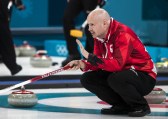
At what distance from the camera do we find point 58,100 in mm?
5883

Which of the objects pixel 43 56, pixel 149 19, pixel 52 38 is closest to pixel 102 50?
pixel 43 56

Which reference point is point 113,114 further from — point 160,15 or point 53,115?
point 160,15

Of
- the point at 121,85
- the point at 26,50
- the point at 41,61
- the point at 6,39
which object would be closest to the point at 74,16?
the point at 41,61

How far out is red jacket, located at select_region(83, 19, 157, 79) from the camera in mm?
4727

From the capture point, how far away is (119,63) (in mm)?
4719

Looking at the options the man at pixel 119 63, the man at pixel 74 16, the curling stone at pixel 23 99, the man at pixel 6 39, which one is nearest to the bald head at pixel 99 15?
the man at pixel 119 63

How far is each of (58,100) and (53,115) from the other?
931mm

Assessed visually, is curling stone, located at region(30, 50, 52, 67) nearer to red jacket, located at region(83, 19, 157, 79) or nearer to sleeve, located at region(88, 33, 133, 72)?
red jacket, located at region(83, 19, 157, 79)

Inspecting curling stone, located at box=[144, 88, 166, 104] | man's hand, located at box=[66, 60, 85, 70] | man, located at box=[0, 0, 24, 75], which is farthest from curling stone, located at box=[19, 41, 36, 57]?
man's hand, located at box=[66, 60, 85, 70]

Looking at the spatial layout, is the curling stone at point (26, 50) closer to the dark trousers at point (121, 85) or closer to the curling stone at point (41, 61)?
the curling stone at point (41, 61)

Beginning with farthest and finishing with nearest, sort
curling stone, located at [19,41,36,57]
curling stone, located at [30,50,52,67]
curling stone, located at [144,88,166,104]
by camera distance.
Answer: curling stone, located at [19,41,36,57] → curling stone, located at [30,50,52,67] → curling stone, located at [144,88,166,104]

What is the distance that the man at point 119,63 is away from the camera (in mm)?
4758

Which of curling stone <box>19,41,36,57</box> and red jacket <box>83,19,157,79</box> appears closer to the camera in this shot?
red jacket <box>83,19,157,79</box>

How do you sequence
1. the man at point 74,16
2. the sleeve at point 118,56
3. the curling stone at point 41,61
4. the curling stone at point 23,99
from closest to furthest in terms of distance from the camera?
the sleeve at point 118,56 → the curling stone at point 23,99 → the man at point 74,16 → the curling stone at point 41,61
